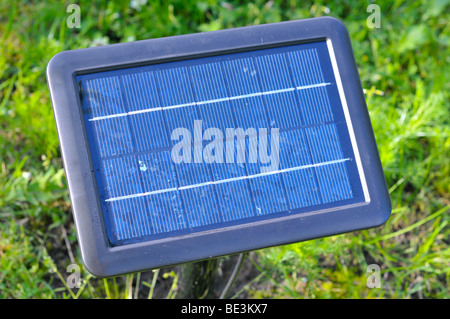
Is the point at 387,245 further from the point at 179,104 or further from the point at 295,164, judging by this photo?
the point at 179,104

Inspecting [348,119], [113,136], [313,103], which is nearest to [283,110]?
[313,103]

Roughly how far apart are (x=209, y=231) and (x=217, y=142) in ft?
1.06

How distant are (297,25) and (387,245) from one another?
168 cm

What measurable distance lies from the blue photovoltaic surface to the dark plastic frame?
41mm

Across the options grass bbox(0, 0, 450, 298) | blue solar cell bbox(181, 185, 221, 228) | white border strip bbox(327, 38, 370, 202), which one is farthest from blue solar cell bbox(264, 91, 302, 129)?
grass bbox(0, 0, 450, 298)

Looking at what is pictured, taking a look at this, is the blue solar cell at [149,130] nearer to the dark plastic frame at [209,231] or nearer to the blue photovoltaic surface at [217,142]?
the blue photovoltaic surface at [217,142]

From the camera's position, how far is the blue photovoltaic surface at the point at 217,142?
5.33 ft

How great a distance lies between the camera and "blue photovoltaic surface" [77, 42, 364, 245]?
5.33ft

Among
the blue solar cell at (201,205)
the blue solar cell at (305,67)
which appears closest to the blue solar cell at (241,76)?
the blue solar cell at (305,67)

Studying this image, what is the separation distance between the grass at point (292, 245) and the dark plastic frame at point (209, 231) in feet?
2.63

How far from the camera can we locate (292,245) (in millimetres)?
2396
